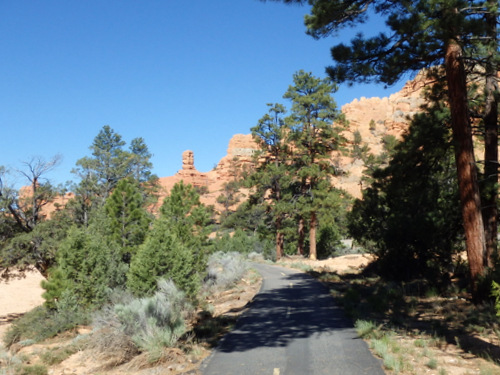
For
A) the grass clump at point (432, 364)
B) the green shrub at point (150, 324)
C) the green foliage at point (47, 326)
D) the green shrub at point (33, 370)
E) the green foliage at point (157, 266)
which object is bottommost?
the green foliage at point (47, 326)

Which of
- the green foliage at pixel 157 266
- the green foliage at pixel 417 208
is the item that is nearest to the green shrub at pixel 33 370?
the green foliage at pixel 157 266

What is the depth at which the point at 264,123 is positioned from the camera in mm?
38156

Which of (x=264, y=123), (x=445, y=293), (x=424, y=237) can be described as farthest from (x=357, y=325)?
(x=264, y=123)

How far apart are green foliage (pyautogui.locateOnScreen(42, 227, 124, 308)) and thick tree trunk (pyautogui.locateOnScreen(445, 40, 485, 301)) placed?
1429cm

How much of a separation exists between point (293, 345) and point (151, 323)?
3.18 meters

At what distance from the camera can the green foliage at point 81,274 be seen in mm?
16312

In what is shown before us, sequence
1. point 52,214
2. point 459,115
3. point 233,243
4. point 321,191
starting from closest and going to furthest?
point 459,115 < point 52,214 < point 321,191 < point 233,243

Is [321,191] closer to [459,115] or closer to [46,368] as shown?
Answer: [459,115]

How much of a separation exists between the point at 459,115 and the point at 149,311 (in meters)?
10.1

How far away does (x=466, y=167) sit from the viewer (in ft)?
35.6

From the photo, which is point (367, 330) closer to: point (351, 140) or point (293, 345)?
point (293, 345)

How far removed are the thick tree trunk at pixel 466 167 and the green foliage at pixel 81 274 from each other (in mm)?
14285

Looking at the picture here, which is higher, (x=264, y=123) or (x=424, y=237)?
(x=264, y=123)

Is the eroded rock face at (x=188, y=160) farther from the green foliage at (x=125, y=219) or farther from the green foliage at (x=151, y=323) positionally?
the green foliage at (x=151, y=323)
